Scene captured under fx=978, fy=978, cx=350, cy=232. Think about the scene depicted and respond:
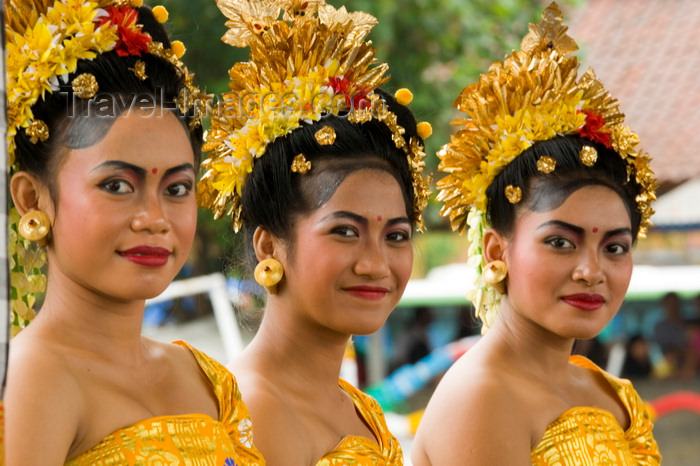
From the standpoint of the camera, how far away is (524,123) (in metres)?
3.08

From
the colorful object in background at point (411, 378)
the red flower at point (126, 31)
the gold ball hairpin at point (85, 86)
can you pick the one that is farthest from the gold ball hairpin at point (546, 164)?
the colorful object in background at point (411, 378)

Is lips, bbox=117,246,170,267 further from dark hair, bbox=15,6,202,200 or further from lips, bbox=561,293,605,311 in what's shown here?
lips, bbox=561,293,605,311

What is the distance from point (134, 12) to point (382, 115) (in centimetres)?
76

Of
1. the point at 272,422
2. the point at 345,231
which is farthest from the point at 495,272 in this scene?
the point at 272,422

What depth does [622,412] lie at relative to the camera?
3158 mm

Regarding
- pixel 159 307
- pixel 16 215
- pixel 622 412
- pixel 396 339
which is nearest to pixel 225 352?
pixel 159 307

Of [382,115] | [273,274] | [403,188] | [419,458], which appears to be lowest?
[419,458]

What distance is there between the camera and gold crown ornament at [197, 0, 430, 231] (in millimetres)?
2627

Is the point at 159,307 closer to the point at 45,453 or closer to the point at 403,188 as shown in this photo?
the point at 403,188

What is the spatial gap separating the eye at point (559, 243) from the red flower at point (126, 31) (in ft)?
4.43

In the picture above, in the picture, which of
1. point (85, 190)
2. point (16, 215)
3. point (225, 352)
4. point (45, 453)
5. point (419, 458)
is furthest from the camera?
point (225, 352)

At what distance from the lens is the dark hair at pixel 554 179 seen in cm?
299

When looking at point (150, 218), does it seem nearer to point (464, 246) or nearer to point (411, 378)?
point (411, 378)

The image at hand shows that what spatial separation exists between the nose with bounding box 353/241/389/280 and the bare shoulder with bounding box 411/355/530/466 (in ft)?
1.67
